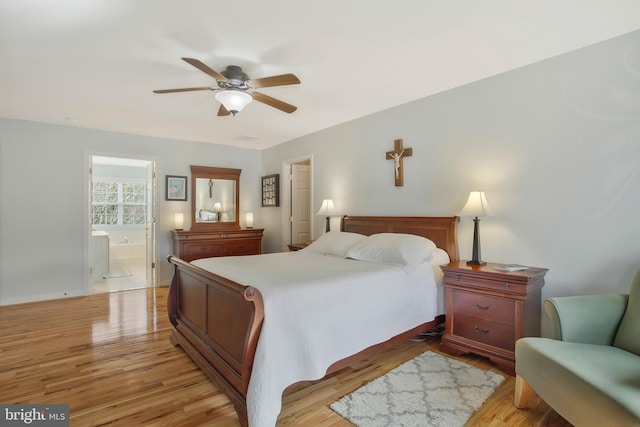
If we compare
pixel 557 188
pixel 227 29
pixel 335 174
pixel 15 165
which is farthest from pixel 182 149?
pixel 557 188

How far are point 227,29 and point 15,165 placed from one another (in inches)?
155

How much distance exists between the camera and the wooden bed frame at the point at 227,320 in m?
1.82

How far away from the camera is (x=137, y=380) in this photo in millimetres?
2350

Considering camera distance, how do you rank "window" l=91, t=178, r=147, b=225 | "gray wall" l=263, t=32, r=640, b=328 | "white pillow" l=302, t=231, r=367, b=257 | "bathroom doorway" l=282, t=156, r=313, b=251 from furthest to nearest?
"window" l=91, t=178, r=147, b=225, "bathroom doorway" l=282, t=156, r=313, b=251, "white pillow" l=302, t=231, r=367, b=257, "gray wall" l=263, t=32, r=640, b=328

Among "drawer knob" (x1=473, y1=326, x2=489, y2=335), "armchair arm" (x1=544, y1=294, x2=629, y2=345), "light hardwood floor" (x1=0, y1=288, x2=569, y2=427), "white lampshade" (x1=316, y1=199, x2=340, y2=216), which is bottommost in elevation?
"light hardwood floor" (x1=0, y1=288, x2=569, y2=427)

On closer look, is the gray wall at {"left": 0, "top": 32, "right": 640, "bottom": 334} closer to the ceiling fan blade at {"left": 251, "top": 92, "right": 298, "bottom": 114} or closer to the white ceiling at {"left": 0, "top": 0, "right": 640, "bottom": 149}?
the white ceiling at {"left": 0, "top": 0, "right": 640, "bottom": 149}

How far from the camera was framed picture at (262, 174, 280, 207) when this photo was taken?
5797 mm

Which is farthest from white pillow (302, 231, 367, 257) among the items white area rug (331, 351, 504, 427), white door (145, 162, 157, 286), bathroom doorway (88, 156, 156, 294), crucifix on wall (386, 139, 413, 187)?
bathroom doorway (88, 156, 156, 294)

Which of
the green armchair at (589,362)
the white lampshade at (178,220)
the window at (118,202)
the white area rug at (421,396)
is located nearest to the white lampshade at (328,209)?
the white area rug at (421,396)

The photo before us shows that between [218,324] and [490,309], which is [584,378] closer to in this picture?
[490,309]

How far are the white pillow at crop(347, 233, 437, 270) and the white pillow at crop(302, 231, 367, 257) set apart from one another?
17 centimetres

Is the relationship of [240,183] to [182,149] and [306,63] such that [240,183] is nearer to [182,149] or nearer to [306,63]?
[182,149]

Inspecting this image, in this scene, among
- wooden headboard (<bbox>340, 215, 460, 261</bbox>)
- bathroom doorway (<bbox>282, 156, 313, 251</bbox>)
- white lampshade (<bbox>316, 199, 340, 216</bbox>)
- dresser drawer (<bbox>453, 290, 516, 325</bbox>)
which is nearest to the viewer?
dresser drawer (<bbox>453, 290, 516, 325</bbox>)

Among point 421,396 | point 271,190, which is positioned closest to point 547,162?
point 421,396
